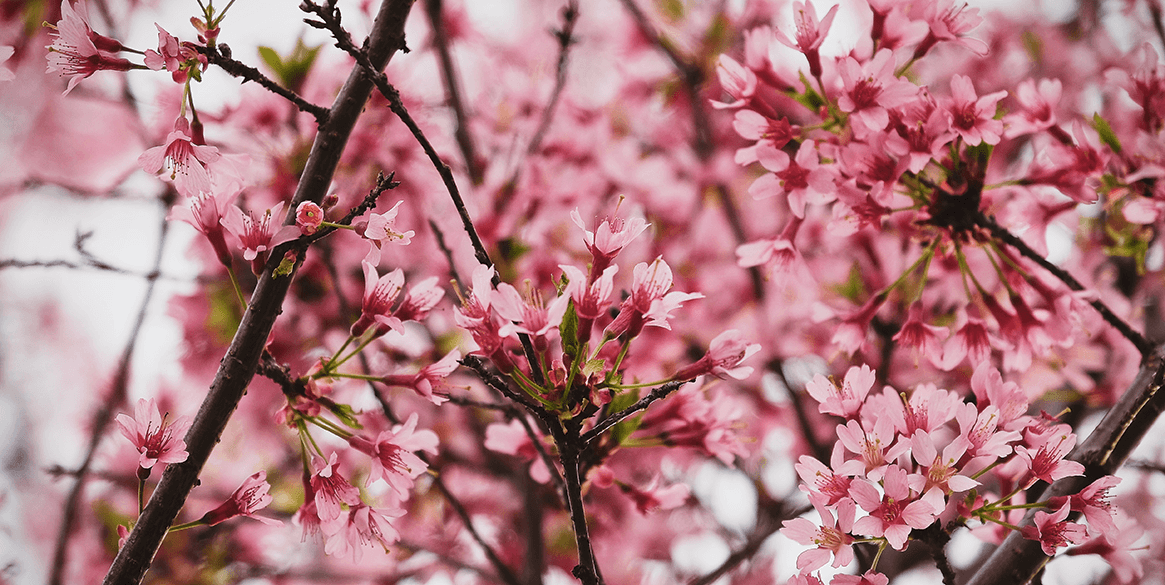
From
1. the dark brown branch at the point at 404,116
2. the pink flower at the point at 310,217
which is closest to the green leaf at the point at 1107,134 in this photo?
the dark brown branch at the point at 404,116

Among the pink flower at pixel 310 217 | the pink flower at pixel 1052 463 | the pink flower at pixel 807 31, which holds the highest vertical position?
the pink flower at pixel 807 31

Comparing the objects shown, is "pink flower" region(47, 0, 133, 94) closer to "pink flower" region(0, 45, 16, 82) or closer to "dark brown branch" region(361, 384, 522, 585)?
"pink flower" region(0, 45, 16, 82)

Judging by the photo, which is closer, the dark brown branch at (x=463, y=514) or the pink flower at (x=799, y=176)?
the pink flower at (x=799, y=176)

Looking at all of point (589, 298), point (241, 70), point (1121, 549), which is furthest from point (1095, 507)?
point (241, 70)

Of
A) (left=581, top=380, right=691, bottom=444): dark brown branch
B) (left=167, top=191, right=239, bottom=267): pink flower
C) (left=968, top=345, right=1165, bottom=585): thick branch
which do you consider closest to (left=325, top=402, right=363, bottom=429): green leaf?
(left=167, top=191, right=239, bottom=267): pink flower

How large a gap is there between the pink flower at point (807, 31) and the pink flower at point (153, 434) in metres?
1.13

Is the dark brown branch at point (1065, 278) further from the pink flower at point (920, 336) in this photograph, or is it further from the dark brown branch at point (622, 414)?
the dark brown branch at point (622, 414)

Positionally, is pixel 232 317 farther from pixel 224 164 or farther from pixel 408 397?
pixel 224 164

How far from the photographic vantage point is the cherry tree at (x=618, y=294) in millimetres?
955

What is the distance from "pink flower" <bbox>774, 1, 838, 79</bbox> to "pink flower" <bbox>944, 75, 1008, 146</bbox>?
0.24 m

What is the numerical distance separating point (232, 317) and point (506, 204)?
95 centimetres

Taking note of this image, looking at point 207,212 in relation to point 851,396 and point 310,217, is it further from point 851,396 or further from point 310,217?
point 851,396

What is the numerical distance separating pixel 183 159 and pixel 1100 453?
147cm

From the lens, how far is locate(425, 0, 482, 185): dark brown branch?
2.32 metres
